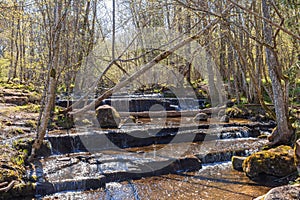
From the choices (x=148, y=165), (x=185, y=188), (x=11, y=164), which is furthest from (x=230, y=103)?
(x=11, y=164)

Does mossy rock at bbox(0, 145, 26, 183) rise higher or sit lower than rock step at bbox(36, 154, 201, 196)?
higher

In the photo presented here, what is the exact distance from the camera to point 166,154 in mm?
7387

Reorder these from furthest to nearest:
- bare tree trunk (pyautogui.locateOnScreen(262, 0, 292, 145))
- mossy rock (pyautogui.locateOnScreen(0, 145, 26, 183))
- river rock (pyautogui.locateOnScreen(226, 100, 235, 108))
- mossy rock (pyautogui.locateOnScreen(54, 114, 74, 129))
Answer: river rock (pyautogui.locateOnScreen(226, 100, 235, 108)) < mossy rock (pyautogui.locateOnScreen(54, 114, 74, 129)) < bare tree trunk (pyautogui.locateOnScreen(262, 0, 292, 145)) < mossy rock (pyautogui.locateOnScreen(0, 145, 26, 183))

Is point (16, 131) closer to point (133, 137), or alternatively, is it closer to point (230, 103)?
point (133, 137)

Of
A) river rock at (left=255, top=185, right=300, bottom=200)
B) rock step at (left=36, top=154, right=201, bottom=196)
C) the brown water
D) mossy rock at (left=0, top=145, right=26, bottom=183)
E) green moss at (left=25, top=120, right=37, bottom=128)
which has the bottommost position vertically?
the brown water

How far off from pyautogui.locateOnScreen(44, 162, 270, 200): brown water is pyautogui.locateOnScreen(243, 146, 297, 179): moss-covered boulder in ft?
0.85

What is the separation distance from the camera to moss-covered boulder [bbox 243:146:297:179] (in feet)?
18.8

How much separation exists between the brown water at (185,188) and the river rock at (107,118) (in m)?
4.40

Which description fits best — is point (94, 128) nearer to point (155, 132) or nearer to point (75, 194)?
point (155, 132)

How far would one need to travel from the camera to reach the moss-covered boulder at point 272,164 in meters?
5.73

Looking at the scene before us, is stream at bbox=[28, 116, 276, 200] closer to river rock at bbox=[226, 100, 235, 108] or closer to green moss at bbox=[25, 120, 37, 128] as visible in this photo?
green moss at bbox=[25, 120, 37, 128]

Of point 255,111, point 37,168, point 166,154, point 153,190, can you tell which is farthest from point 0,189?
point 255,111

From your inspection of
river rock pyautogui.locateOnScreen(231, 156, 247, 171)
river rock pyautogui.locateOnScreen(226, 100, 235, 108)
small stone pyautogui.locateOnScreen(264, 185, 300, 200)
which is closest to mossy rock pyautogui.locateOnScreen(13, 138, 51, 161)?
river rock pyautogui.locateOnScreen(231, 156, 247, 171)

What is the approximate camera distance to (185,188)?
5.46 meters
